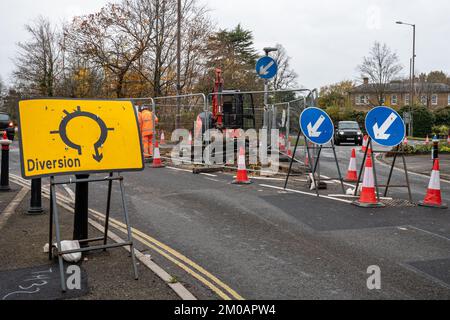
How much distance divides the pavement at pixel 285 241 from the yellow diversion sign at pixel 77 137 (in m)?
1.30

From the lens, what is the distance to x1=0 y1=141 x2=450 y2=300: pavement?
4.34 meters

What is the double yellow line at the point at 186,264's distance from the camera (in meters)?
4.15

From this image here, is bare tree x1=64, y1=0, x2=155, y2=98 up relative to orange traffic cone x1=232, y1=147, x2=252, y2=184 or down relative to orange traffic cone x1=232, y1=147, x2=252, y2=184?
up

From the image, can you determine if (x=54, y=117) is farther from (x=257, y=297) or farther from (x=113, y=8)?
(x=113, y=8)

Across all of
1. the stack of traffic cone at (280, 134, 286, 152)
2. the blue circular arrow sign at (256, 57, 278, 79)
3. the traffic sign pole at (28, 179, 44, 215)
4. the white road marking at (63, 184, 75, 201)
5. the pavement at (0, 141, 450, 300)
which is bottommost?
the pavement at (0, 141, 450, 300)

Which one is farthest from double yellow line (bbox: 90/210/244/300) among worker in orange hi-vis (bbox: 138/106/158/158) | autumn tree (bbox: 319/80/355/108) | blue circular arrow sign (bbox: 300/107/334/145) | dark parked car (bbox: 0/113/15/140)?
autumn tree (bbox: 319/80/355/108)

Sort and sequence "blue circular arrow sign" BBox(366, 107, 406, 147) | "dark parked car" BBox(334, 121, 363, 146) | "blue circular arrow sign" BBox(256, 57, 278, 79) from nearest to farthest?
"blue circular arrow sign" BBox(366, 107, 406, 147) → "blue circular arrow sign" BBox(256, 57, 278, 79) → "dark parked car" BBox(334, 121, 363, 146)

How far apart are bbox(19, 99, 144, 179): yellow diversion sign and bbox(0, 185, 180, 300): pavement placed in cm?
105

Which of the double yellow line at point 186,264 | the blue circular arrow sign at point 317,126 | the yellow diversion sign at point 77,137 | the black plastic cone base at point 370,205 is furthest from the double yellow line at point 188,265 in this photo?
the blue circular arrow sign at point 317,126

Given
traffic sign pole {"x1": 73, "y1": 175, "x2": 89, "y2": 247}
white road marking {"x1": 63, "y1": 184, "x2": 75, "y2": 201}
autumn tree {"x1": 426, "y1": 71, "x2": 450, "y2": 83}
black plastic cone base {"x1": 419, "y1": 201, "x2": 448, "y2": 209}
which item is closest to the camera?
traffic sign pole {"x1": 73, "y1": 175, "x2": 89, "y2": 247}

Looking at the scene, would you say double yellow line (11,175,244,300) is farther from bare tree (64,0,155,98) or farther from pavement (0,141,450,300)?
bare tree (64,0,155,98)

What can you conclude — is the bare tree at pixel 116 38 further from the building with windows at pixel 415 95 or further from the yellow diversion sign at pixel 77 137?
the building with windows at pixel 415 95

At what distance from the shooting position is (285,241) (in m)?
5.92

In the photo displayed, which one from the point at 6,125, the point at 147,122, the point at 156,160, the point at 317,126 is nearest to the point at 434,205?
the point at 317,126
